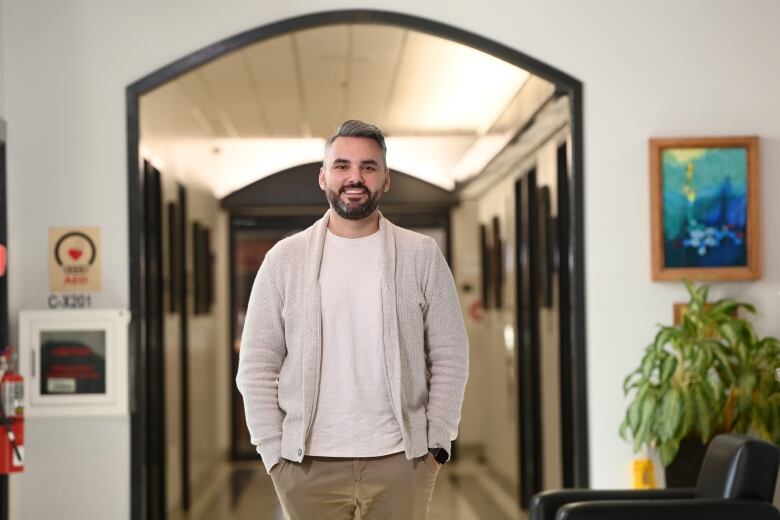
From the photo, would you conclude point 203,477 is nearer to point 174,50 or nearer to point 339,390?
point 174,50

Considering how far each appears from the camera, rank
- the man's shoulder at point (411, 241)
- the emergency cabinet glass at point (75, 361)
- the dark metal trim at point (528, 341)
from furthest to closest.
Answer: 1. the dark metal trim at point (528, 341)
2. the emergency cabinet glass at point (75, 361)
3. the man's shoulder at point (411, 241)

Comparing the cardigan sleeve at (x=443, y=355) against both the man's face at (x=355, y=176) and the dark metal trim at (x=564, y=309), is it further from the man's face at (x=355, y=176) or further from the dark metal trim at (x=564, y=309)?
the dark metal trim at (x=564, y=309)

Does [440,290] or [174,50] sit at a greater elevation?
[174,50]

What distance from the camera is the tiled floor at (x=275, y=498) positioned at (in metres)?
7.22

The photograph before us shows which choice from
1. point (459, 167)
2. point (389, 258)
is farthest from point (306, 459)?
point (459, 167)

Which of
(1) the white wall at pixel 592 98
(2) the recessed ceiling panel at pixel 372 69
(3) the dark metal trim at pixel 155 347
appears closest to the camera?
(1) the white wall at pixel 592 98

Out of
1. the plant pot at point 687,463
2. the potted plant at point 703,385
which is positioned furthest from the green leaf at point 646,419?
the plant pot at point 687,463

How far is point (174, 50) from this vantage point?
5066 mm

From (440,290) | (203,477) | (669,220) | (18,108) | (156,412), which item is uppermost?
(18,108)

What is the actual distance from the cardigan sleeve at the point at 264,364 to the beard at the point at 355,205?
0.68 ft

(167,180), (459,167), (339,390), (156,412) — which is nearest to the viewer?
(339,390)

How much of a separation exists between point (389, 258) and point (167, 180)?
3.99 m

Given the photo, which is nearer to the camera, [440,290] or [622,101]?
[440,290]

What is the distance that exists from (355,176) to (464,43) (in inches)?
103
